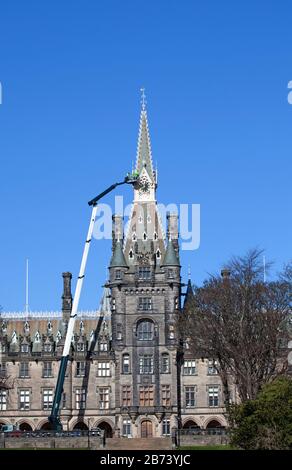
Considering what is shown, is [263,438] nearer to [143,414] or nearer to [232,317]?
[232,317]

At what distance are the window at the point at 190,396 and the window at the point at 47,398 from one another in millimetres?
14898

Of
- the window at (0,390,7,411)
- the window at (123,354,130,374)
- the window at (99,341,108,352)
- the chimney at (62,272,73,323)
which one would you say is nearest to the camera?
the window at (123,354,130,374)

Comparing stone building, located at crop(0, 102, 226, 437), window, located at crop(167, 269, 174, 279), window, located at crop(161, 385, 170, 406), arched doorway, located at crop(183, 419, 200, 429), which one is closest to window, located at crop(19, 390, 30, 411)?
stone building, located at crop(0, 102, 226, 437)

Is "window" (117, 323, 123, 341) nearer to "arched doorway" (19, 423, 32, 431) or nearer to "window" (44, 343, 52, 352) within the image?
"window" (44, 343, 52, 352)

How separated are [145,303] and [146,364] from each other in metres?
6.47

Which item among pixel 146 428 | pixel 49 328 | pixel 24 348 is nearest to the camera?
pixel 146 428

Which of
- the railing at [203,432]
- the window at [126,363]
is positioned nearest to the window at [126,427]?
the window at [126,363]

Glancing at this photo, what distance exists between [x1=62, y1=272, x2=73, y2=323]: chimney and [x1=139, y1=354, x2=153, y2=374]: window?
1030 centimetres

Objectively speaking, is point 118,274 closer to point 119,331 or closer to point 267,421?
point 119,331

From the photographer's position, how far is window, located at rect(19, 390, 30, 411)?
Result: 119688mm

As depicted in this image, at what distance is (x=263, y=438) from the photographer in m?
69.9

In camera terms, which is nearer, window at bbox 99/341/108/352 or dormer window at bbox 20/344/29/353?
window at bbox 99/341/108/352

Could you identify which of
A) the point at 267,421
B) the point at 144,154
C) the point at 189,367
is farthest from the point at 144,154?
the point at 267,421

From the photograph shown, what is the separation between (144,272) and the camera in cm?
11731
